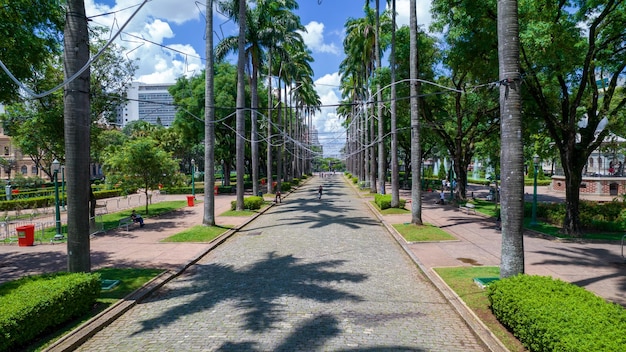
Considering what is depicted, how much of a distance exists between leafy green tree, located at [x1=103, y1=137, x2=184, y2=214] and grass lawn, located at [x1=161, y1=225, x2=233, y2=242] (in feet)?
24.0

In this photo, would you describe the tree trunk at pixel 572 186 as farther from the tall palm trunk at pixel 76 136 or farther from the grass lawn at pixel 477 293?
the tall palm trunk at pixel 76 136

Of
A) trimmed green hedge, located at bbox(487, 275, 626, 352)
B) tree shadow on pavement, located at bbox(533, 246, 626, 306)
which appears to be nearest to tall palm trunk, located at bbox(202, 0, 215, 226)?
tree shadow on pavement, located at bbox(533, 246, 626, 306)

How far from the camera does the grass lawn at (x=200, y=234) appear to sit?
628 inches

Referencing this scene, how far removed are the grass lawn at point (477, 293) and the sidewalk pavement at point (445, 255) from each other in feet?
0.88

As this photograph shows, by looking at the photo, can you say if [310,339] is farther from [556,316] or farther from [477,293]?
[477,293]

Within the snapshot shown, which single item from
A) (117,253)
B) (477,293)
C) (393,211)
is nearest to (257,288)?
(477,293)

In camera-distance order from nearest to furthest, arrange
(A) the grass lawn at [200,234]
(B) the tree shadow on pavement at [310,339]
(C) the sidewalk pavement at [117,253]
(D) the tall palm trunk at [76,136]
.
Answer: (B) the tree shadow on pavement at [310,339] → (D) the tall palm trunk at [76,136] → (C) the sidewalk pavement at [117,253] → (A) the grass lawn at [200,234]

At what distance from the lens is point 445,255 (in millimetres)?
12867

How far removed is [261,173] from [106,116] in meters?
59.7

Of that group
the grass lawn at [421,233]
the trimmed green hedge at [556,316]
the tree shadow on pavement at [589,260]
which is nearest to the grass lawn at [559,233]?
the tree shadow on pavement at [589,260]

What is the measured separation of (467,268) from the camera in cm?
1090

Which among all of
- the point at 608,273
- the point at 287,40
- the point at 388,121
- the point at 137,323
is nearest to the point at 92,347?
the point at 137,323

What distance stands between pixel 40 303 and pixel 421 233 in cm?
1332

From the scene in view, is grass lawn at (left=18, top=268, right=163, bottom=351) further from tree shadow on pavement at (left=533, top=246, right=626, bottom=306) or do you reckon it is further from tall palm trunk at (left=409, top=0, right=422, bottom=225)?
tall palm trunk at (left=409, top=0, right=422, bottom=225)
